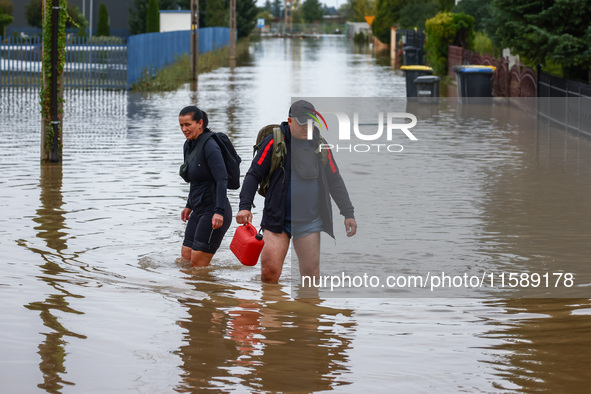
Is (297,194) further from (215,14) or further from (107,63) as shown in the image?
(215,14)

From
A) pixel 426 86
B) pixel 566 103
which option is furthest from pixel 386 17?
pixel 566 103

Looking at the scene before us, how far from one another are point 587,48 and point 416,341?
17.3 m

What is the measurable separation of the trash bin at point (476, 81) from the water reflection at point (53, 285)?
54.4ft

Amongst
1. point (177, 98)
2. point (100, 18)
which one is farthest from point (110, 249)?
point (100, 18)

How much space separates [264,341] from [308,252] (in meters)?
1.15

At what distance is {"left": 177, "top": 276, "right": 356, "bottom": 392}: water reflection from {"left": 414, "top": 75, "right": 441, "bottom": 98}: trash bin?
68.5 feet

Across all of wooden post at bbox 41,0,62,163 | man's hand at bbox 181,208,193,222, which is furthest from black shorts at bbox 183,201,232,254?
wooden post at bbox 41,0,62,163

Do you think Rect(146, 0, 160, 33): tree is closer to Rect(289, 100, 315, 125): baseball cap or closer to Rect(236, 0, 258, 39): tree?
Rect(236, 0, 258, 39): tree

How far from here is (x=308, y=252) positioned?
8.17 metres

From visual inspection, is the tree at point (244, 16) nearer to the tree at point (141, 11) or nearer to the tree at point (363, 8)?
the tree at point (141, 11)

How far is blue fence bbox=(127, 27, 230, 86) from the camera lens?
3516 centimetres

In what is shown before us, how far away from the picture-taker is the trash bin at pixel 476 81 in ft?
97.0

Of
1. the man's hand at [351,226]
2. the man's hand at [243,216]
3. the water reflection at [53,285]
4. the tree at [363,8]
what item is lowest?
the water reflection at [53,285]

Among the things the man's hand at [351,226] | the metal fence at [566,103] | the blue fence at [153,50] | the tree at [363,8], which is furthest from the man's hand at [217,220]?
the tree at [363,8]
